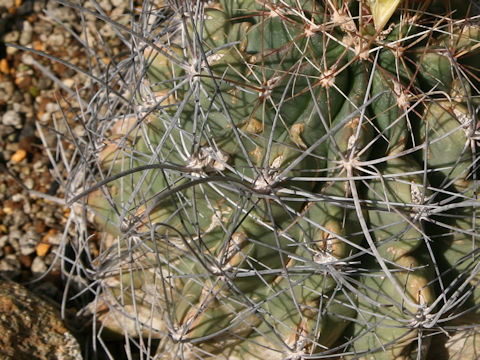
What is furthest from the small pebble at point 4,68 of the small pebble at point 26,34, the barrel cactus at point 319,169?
the barrel cactus at point 319,169

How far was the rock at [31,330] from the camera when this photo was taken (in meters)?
1.47

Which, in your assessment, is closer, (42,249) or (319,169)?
(319,169)

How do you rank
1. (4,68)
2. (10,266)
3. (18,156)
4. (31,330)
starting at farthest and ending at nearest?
(4,68), (18,156), (10,266), (31,330)

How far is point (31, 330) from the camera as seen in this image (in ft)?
5.03

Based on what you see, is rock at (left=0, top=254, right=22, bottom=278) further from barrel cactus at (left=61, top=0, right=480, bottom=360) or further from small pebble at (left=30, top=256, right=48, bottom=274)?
barrel cactus at (left=61, top=0, right=480, bottom=360)

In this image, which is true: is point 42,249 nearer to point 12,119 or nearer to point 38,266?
point 38,266

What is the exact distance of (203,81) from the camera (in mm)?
1228

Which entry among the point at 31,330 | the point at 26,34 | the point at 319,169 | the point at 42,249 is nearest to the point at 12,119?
the point at 26,34

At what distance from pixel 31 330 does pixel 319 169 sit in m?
0.84

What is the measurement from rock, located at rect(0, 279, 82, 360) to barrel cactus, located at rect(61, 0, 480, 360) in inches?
13.5

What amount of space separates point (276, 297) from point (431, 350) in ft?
1.42

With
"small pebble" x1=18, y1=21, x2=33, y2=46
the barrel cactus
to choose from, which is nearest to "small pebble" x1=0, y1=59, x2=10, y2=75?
"small pebble" x1=18, y1=21, x2=33, y2=46

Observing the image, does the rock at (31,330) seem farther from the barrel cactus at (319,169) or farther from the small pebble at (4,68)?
the small pebble at (4,68)

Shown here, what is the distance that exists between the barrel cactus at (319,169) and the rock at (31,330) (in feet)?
1.12
